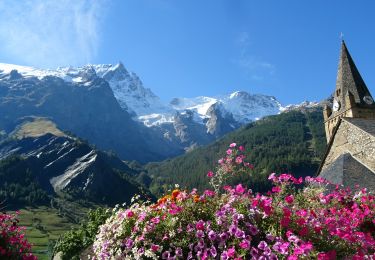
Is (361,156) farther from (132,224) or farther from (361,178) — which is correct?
(132,224)

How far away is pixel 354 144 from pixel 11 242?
A: 24301 millimetres

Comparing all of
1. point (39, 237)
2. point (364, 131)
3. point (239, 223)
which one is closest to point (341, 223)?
point (239, 223)

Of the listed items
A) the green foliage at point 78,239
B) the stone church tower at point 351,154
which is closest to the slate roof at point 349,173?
the stone church tower at point 351,154

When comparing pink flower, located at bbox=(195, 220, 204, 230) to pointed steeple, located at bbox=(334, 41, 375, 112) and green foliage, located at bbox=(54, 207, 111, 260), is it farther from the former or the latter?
pointed steeple, located at bbox=(334, 41, 375, 112)

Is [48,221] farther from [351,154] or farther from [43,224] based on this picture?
[351,154]

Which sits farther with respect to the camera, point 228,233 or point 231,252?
point 228,233

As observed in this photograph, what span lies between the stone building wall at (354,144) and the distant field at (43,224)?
4317 inches

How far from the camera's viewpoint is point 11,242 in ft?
37.1

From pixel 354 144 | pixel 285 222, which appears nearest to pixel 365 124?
pixel 354 144

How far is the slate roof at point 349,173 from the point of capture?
2577 centimetres

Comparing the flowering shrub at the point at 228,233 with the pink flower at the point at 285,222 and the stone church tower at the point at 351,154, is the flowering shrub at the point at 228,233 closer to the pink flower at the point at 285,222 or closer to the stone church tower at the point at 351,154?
the pink flower at the point at 285,222

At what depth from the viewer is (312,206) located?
377 inches

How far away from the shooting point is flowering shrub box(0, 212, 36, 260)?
11008 millimetres

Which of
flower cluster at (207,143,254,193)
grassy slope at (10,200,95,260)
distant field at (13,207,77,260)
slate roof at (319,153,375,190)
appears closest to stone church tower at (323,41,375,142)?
slate roof at (319,153,375,190)
